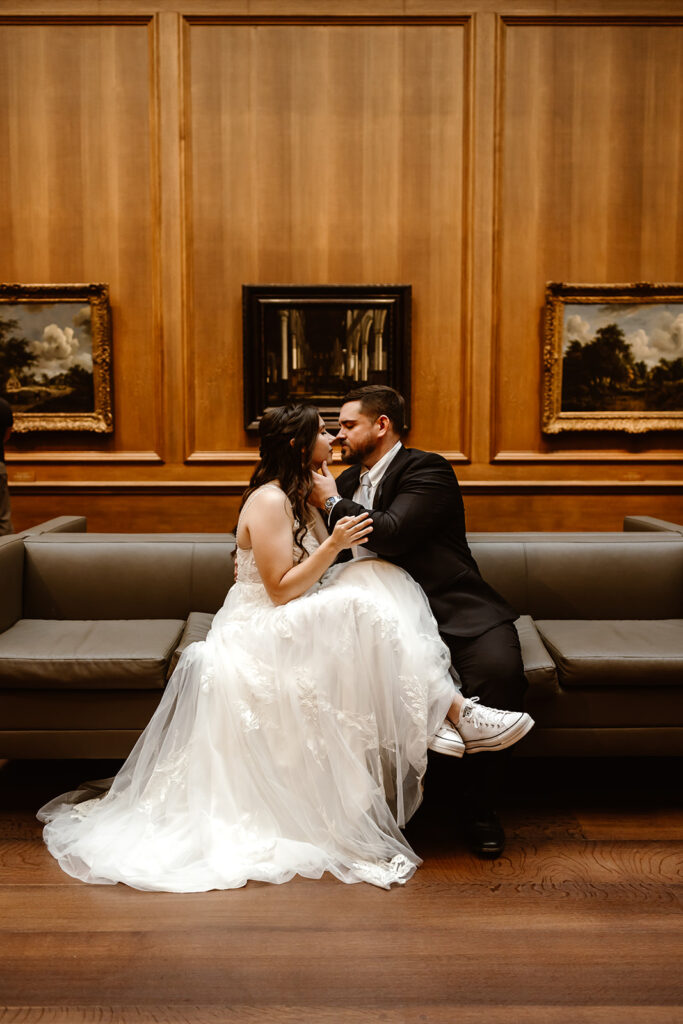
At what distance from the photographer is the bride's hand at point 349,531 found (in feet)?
9.07

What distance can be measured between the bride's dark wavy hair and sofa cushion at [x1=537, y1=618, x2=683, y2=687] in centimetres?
115

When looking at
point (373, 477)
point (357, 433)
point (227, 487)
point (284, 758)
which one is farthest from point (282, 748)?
point (227, 487)

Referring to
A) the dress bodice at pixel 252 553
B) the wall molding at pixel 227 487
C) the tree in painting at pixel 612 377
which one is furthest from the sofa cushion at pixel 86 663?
the tree in painting at pixel 612 377

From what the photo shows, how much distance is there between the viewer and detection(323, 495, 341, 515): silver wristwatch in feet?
9.70

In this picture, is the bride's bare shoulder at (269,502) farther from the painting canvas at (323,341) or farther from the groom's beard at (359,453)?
the painting canvas at (323,341)

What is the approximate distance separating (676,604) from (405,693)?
1.76 m

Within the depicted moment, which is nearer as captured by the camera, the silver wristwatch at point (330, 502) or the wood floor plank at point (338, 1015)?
the wood floor plank at point (338, 1015)

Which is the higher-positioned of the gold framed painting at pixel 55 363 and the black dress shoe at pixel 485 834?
the gold framed painting at pixel 55 363

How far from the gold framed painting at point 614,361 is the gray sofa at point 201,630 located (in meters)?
1.85

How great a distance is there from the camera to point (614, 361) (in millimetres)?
5641

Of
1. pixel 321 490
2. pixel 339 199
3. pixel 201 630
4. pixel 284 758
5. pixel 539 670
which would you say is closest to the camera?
pixel 284 758

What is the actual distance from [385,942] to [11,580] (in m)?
2.30

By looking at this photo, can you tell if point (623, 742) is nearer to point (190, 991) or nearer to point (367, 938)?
point (367, 938)

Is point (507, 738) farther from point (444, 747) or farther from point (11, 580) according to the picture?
point (11, 580)
